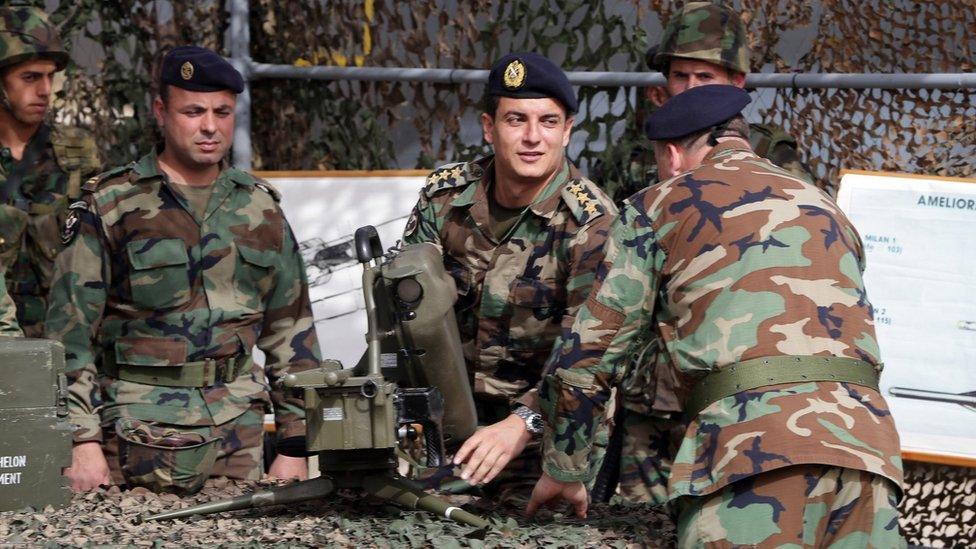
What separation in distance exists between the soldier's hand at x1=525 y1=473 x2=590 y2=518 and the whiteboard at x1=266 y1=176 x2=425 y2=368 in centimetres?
272

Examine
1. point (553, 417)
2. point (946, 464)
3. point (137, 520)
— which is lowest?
point (946, 464)

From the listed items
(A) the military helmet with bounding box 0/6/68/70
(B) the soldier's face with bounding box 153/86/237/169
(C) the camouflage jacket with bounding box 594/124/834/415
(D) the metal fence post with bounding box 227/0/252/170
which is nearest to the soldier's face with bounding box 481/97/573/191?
(C) the camouflage jacket with bounding box 594/124/834/415

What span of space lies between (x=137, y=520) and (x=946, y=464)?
3186 mm

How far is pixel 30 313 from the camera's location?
5852mm

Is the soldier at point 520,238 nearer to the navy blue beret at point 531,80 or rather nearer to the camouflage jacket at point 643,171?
the navy blue beret at point 531,80

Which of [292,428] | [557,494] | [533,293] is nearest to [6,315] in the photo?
[292,428]

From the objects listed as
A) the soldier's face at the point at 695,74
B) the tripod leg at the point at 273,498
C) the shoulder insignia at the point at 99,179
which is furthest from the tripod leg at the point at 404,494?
the soldier's face at the point at 695,74

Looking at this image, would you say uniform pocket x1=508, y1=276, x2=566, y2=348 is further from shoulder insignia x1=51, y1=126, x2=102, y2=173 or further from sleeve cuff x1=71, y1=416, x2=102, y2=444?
shoulder insignia x1=51, y1=126, x2=102, y2=173

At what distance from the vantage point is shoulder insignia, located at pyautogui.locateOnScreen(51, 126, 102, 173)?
19.9ft

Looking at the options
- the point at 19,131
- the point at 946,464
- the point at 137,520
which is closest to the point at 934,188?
the point at 946,464

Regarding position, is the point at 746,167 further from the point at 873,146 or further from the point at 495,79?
the point at 873,146

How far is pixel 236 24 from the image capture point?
22.4 feet

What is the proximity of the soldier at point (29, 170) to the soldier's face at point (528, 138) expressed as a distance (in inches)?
92.4

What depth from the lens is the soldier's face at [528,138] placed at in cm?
432
